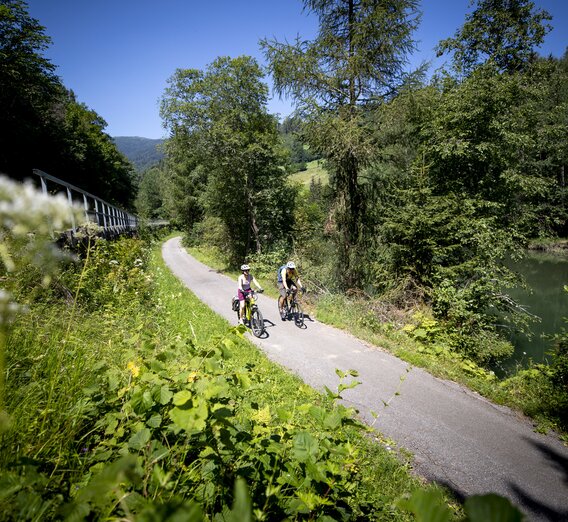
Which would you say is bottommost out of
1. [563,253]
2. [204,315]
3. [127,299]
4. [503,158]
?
[563,253]

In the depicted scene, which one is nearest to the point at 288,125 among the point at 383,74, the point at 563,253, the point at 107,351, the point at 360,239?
the point at 383,74

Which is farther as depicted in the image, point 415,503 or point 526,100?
point 526,100

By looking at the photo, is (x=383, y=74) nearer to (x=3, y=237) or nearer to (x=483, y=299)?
(x=483, y=299)

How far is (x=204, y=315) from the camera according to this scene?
10.5 metres

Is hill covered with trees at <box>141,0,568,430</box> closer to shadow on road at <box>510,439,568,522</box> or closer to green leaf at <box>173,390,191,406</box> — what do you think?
shadow on road at <box>510,439,568,522</box>

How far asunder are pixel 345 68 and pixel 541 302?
17.6 meters

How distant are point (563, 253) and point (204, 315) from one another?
1419 inches

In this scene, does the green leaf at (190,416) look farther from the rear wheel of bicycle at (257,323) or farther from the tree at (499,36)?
the tree at (499,36)

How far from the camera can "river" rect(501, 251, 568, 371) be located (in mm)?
10680

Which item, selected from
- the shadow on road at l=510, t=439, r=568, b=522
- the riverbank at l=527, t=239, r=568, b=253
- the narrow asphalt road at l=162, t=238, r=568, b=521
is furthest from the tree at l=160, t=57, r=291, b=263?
the riverbank at l=527, t=239, r=568, b=253

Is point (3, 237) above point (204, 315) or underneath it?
above

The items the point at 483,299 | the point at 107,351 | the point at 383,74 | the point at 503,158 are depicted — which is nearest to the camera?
the point at 107,351

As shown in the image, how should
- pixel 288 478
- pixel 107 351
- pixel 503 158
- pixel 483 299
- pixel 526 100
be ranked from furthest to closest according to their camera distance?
pixel 526 100, pixel 503 158, pixel 483 299, pixel 107 351, pixel 288 478

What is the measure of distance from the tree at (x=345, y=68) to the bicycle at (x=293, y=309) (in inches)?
196
